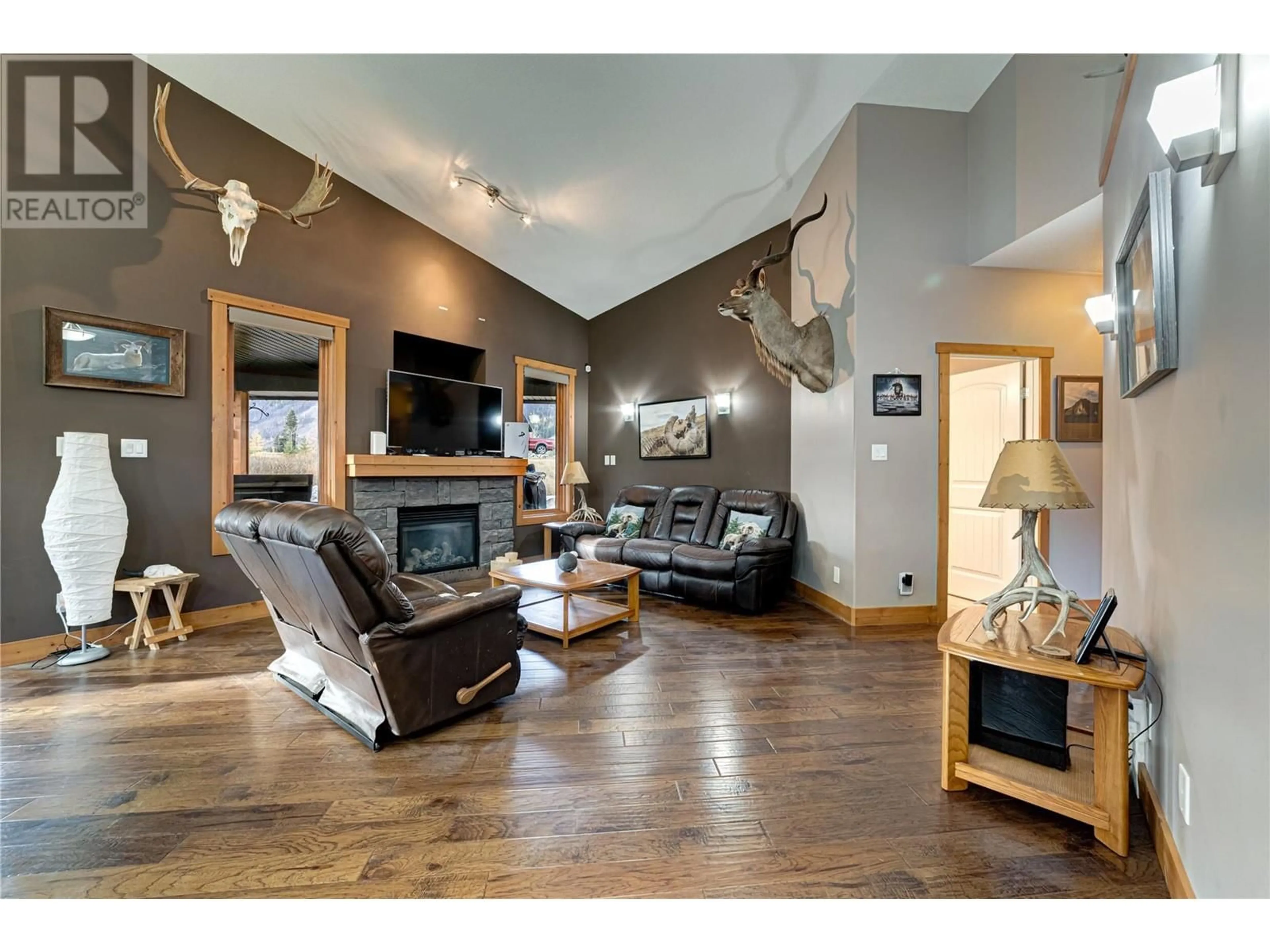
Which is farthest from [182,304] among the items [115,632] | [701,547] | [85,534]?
[701,547]

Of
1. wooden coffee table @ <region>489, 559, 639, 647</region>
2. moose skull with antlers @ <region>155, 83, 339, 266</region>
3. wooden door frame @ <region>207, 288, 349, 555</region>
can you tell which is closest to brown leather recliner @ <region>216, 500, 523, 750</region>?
wooden coffee table @ <region>489, 559, 639, 647</region>

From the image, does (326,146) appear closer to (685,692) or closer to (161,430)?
(161,430)

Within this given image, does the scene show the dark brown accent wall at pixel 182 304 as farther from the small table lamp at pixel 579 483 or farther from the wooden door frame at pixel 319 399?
the small table lamp at pixel 579 483

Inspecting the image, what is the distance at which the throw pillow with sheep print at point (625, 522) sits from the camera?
17.6 ft

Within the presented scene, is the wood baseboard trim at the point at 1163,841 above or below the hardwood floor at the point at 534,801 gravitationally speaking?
above

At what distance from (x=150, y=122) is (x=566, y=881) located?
5047 mm

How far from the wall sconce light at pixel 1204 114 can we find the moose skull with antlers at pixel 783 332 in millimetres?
2830

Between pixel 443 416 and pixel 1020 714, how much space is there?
16.2 feet

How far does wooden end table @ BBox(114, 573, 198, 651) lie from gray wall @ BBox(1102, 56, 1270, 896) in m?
4.77

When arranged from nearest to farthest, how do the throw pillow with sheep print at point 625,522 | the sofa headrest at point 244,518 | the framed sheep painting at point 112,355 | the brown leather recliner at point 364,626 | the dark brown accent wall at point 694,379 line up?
the brown leather recliner at point 364,626, the sofa headrest at point 244,518, the framed sheep painting at point 112,355, the dark brown accent wall at point 694,379, the throw pillow with sheep print at point 625,522

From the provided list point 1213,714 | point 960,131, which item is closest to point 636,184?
point 960,131

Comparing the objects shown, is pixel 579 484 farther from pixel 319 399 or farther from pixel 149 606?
pixel 149 606

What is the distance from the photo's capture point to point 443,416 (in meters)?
5.09

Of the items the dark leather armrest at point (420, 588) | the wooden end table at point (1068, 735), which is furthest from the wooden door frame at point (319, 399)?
the wooden end table at point (1068, 735)
